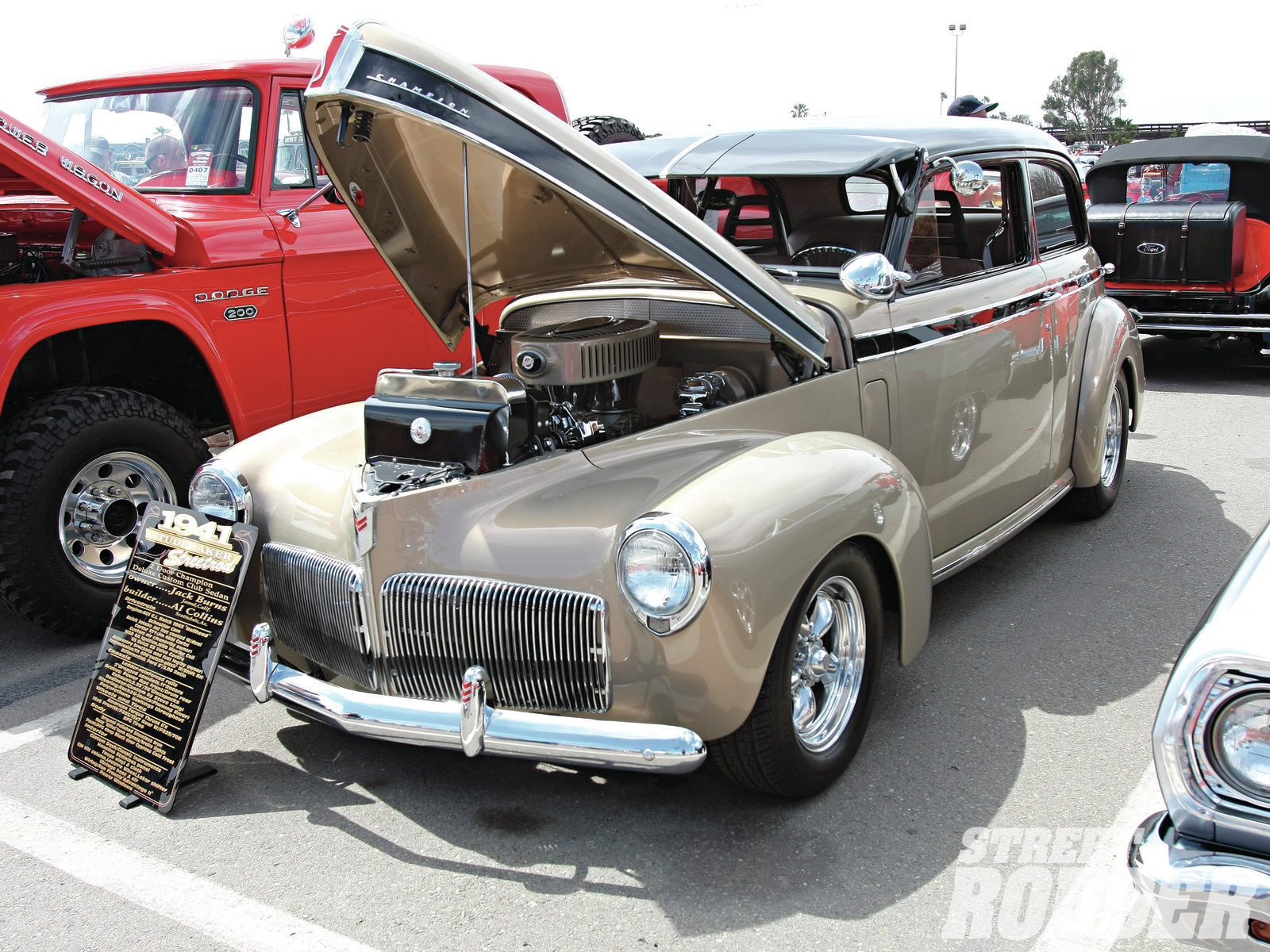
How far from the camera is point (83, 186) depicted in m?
4.05

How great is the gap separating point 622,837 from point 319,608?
3.26ft

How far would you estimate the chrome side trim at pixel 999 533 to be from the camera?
12.2 feet

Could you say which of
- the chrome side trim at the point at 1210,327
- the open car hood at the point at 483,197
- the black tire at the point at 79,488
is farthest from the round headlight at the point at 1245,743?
the chrome side trim at the point at 1210,327

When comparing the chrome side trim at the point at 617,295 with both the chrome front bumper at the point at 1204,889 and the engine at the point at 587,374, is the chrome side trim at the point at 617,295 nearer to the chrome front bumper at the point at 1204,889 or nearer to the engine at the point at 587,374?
the engine at the point at 587,374

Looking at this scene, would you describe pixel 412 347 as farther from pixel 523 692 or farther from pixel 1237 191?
pixel 1237 191

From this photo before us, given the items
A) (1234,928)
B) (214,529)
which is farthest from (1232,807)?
(214,529)

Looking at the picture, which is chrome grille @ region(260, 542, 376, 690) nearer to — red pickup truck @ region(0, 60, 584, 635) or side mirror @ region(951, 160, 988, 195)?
red pickup truck @ region(0, 60, 584, 635)

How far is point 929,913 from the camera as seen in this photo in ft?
7.91

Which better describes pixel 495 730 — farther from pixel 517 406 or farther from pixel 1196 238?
pixel 1196 238

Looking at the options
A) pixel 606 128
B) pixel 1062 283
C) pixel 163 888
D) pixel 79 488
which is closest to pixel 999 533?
pixel 1062 283

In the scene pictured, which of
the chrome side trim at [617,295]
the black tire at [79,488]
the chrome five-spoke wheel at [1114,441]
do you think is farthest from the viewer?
the chrome five-spoke wheel at [1114,441]

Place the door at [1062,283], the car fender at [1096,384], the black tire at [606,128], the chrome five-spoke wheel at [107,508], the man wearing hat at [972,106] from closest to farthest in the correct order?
the chrome five-spoke wheel at [107,508], the door at [1062,283], the car fender at [1096,384], the man wearing hat at [972,106], the black tire at [606,128]

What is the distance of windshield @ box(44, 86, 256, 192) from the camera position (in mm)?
5039

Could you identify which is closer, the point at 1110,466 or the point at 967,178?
the point at 967,178
